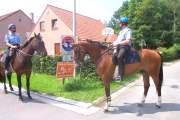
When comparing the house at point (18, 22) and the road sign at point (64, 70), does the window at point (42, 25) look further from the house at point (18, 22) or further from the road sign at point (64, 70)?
the road sign at point (64, 70)

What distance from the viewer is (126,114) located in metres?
10.1

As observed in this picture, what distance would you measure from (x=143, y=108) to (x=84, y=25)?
109 ft

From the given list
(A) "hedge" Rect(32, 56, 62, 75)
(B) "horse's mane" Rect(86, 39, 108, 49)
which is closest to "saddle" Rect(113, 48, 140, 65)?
(B) "horse's mane" Rect(86, 39, 108, 49)

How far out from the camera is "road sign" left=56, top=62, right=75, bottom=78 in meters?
14.9

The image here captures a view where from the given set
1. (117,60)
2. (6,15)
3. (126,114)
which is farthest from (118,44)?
(6,15)

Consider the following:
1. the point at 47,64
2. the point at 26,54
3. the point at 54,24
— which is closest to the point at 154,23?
the point at 54,24

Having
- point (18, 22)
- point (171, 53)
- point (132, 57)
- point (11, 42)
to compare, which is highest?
point (18, 22)

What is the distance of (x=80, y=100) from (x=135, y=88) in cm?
371

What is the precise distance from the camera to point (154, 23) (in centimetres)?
4609

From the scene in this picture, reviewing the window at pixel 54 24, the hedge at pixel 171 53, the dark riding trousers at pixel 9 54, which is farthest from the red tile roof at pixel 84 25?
the dark riding trousers at pixel 9 54

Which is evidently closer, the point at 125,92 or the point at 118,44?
the point at 118,44

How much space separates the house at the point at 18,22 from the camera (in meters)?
60.2

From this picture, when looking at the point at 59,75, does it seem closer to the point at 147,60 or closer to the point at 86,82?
the point at 86,82

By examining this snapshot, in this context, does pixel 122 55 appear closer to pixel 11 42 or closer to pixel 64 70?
pixel 11 42
